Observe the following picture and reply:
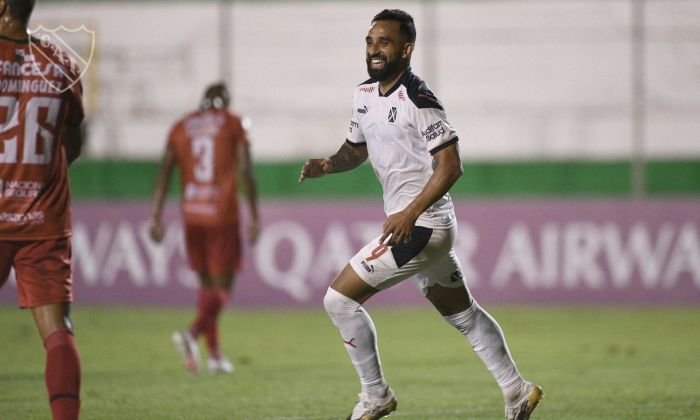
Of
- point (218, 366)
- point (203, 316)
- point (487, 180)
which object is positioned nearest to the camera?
point (218, 366)

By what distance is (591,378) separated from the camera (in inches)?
387

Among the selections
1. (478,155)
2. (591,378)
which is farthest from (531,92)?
(591,378)

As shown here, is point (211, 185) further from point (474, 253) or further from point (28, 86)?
point (474, 253)

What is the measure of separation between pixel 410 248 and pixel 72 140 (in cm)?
189

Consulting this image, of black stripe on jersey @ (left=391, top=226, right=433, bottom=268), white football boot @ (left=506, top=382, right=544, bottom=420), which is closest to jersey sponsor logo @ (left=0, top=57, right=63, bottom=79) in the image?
black stripe on jersey @ (left=391, top=226, right=433, bottom=268)

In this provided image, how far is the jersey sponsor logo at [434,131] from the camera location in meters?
6.55

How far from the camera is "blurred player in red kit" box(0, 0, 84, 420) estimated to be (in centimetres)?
600

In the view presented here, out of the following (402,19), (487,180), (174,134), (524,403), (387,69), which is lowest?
(487,180)

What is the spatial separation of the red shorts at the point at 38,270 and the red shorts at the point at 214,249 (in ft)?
15.7

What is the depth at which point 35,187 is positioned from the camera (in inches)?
240

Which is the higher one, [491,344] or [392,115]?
[392,115]

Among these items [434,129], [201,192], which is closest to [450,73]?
[201,192]

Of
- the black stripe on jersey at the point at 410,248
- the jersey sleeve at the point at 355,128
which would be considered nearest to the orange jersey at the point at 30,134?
the jersey sleeve at the point at 355,128

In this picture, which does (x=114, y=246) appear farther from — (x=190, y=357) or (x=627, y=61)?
(x=627, y=61)
